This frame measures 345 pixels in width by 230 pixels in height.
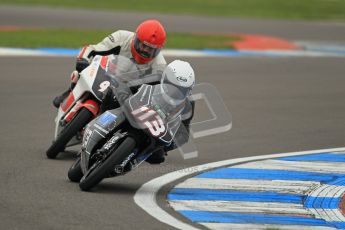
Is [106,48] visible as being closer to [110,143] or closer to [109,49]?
[109,49]

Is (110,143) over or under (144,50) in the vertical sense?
under

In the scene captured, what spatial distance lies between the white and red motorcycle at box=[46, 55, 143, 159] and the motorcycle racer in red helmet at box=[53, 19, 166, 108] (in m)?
0.24

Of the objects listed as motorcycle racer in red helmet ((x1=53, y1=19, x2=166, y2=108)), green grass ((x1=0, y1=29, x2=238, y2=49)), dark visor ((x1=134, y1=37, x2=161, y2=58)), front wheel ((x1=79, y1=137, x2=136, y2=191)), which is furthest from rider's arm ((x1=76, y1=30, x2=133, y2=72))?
green grass ((x1=0, y1=29, x2=238, y2=49))

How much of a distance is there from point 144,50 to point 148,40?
0.19 m

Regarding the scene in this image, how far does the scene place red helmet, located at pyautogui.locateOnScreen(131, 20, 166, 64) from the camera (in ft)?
32.6

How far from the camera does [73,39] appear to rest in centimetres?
2427

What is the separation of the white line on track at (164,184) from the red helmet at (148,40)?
128 centimetres

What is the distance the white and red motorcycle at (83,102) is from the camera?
10.2m

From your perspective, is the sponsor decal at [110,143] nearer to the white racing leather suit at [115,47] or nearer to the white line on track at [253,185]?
the white line on track at [253,185]

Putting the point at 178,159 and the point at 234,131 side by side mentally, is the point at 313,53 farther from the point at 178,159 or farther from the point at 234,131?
the point at 178,159

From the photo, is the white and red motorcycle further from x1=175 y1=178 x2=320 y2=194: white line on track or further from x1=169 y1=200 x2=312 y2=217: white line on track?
x1=169 y1=200 x2=312 y2=217: white line on track

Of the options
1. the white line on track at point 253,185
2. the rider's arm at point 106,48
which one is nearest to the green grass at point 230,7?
the rider's arm at point 106,48

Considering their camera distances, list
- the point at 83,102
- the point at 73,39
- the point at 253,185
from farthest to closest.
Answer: the point at 73,39 → the point at 83,102 → the point at 253,185

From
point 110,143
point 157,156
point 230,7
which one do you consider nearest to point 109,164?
point 110,143
